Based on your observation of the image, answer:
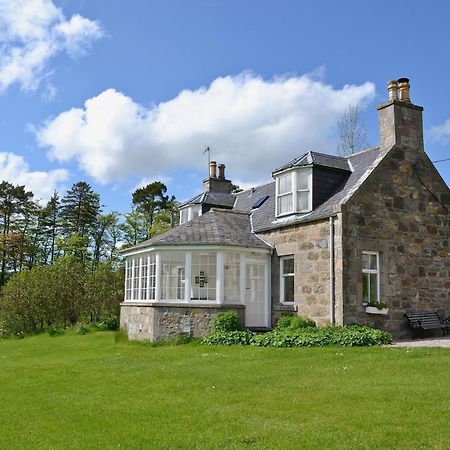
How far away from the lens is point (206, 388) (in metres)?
10.1

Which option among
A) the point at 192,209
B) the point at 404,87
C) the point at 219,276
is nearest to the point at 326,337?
the point at 219,276

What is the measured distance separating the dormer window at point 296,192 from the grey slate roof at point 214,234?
1.59 meters

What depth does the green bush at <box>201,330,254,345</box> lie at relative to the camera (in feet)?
53.8

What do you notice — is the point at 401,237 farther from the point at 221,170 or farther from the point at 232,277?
the point at 221,170

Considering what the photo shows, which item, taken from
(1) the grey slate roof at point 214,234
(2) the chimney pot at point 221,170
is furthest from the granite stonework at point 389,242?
(2) the chimney pot at point 221,170

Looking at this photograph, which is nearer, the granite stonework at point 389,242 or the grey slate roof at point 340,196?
the granite stonework at point 389,242

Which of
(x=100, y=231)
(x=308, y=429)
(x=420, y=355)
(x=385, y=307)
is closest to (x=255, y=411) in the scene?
(x=308, y=429)

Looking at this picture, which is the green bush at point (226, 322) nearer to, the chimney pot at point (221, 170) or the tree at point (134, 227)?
the chimney pot at point (221, 170)

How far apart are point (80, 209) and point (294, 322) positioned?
134 ft

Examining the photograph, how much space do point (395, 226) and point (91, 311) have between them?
18643mm

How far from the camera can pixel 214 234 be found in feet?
63.2

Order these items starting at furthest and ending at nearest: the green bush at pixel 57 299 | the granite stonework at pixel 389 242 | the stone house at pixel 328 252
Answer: the green bush at pixel 57 299 < the stone house at pixel 328 252 < the granite stonework at pixel 389 242

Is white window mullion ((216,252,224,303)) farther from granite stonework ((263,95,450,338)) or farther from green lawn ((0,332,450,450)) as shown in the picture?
green lawn ((0,332,450,450))

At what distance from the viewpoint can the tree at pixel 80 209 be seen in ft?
179
